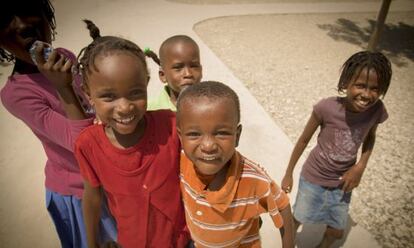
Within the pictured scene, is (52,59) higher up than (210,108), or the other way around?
(52,59)

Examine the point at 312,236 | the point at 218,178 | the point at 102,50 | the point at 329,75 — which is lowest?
the point at 312,236

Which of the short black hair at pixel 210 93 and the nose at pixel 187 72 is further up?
the short black hair at pixel 210 93

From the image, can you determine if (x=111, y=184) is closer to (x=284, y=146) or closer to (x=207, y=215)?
(x=207, y=215)

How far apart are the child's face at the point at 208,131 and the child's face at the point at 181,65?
817mm

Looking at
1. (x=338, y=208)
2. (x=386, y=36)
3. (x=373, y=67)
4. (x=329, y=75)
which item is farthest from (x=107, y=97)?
(x=386, y=36)

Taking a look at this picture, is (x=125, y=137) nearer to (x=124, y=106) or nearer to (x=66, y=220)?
(x=124, y=106)

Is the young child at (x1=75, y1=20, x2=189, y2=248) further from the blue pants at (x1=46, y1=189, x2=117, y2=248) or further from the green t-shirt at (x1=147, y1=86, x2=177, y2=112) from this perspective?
the green t-shirt at (x1=147, y1=86, x2=177, y2=112)

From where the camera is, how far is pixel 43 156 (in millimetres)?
3854

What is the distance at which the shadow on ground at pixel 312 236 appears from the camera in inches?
111

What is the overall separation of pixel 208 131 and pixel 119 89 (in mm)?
444

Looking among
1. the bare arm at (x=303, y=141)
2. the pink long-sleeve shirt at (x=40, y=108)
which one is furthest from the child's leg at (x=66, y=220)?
the bare arm at (x=303, y=141)

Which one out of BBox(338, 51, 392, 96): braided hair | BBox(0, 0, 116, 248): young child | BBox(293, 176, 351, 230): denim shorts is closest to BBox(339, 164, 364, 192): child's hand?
BBox(293, 176, 351, 230): denim shorts

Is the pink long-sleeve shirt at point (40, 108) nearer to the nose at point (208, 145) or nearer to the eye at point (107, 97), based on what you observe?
the eye at point (107, 97)

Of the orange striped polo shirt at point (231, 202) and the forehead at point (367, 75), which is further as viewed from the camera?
the forehead at point (367, 75)
